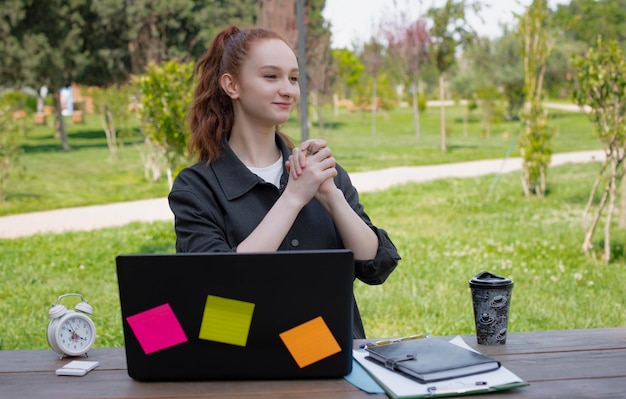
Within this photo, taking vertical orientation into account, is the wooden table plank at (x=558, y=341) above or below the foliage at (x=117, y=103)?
below

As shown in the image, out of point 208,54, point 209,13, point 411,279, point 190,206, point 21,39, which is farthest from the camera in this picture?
point 209,13

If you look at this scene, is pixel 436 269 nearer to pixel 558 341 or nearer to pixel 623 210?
pixel 623 210

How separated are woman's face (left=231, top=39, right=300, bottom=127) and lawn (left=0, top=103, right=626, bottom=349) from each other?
9.18ft

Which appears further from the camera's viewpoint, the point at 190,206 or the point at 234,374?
the point at 190,206

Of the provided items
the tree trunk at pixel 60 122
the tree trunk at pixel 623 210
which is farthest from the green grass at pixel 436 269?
the tree trunk at pixel 60 122

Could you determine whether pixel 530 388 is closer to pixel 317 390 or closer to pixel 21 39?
pixel 317 390

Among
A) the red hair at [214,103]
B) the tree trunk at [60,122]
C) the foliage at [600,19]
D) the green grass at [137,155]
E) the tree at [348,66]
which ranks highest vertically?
the foliage at [600,19]

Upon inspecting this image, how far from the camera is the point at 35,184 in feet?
49.8

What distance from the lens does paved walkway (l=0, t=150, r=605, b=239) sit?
9.70 meters

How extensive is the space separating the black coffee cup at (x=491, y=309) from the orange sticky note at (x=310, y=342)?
0.50 m

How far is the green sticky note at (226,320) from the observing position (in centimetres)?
173

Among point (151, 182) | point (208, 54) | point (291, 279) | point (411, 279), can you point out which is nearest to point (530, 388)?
point (291, 279)

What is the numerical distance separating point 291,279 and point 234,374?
0.27 m

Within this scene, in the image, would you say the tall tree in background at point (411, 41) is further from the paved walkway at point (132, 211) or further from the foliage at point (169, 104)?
the foliage at point (169, 104)
